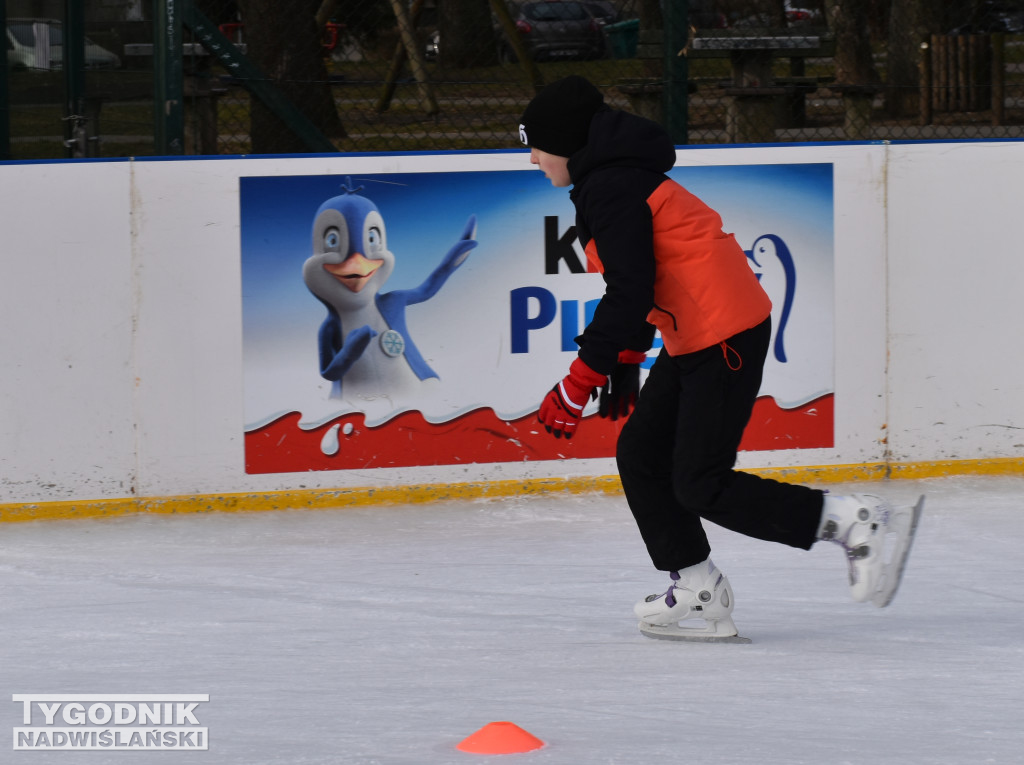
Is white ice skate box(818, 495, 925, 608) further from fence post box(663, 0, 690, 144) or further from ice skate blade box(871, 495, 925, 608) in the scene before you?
fence post box(663, 0, 690, 144)

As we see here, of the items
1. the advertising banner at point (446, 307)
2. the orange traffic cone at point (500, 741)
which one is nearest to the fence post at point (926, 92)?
the advertising banner at point (446, 307)

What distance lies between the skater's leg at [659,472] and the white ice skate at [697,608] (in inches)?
1.8

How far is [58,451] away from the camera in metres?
4.89

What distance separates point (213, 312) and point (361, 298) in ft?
1.73

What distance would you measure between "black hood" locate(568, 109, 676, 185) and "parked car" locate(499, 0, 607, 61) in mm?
2378

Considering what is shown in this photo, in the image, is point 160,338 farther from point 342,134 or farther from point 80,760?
point 80,760

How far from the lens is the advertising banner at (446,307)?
5066mm

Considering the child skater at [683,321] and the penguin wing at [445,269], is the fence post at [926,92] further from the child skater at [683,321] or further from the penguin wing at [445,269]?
the child skater at [683,321]


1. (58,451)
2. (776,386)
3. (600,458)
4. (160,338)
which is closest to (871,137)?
(776,386)

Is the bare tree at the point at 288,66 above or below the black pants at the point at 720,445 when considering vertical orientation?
above

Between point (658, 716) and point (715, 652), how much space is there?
52cm

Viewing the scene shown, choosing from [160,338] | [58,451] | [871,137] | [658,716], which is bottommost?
[658,716]

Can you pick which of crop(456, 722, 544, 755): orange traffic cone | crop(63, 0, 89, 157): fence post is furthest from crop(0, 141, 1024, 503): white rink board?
crop(456, 722, 544, 755): orange traffic cone

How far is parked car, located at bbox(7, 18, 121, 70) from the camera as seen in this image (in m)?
5.06
